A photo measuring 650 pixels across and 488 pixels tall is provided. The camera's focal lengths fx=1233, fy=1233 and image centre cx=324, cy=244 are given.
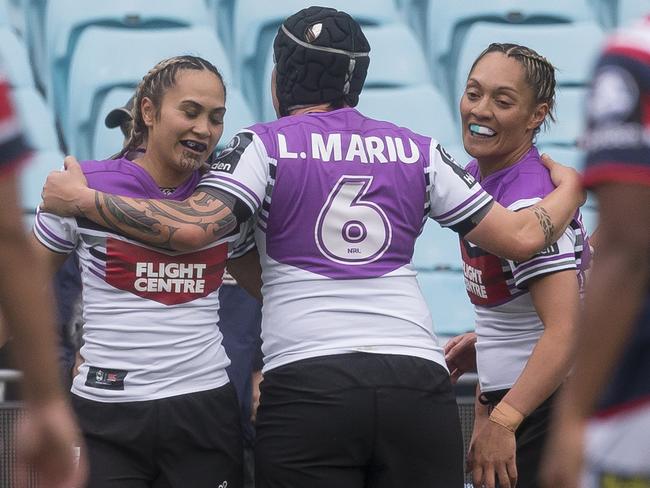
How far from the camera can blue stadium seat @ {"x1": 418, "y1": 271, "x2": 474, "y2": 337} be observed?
5449mm

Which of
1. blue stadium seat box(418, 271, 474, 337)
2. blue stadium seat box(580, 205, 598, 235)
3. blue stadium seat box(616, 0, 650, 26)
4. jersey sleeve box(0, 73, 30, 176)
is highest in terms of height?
blue stadium seat box(616, 0, 650, 26)

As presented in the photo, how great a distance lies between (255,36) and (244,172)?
3529 mm

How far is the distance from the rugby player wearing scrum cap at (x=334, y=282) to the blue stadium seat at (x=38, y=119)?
2970 mm

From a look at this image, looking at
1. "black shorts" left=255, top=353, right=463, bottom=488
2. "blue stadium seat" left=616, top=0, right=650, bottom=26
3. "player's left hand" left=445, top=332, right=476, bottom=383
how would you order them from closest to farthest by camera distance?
"black shorts" left=255, top=353, right=463, bottom=488, "player's left hand" left=445, top=332, right=476, bottom=383, "blue stadium seat" left=616, top=0, right=650, bottom=26

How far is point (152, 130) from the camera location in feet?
10.4

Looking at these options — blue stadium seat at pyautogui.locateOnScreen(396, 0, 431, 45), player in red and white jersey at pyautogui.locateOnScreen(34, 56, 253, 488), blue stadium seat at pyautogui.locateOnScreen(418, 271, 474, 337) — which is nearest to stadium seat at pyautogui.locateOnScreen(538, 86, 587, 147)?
blue stadium seat at pyautogui.locateOnScreen(396, 0, 431, 45)

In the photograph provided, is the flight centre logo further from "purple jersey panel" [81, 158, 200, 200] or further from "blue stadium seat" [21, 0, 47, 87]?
"blue stadium seat" [21, 0, 47, 87]

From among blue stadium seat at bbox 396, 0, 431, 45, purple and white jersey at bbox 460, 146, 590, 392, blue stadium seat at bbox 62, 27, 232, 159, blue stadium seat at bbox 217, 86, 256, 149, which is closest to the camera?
purple and white jersey at bbox 460, 146, 590, 392

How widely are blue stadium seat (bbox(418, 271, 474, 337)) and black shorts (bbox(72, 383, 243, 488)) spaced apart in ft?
8.14

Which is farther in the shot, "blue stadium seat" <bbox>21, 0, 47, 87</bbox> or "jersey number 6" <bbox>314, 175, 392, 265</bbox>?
"blue stadium seat" <bbox>21, 0, 47, 87</bbox>

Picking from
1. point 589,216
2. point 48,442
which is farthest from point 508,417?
point 589,216

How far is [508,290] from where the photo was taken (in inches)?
131

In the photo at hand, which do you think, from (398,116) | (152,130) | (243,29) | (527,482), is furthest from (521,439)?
(243,29)

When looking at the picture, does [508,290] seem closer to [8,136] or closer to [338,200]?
[338,200]
